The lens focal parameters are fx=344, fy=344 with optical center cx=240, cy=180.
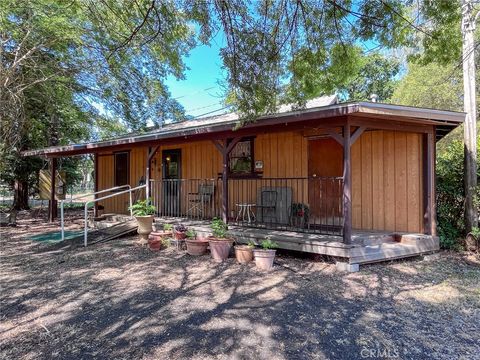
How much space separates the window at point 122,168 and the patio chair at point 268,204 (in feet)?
17.8

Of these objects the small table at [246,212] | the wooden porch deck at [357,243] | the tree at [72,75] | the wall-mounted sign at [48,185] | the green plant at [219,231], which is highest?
the tree at [72,75]

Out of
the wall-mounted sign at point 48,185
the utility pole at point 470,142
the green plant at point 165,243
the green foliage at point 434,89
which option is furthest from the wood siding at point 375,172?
the green foliage at point 434,89

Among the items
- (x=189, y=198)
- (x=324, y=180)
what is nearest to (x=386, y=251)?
(x=324, y=180)

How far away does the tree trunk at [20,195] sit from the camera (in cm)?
1505

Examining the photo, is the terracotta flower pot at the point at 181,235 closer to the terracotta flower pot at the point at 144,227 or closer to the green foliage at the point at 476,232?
the terracotta flower pot at the point at 144,227

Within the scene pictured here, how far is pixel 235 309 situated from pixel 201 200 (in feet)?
16.9

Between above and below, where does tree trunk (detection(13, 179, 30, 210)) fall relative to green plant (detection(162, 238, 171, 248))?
above

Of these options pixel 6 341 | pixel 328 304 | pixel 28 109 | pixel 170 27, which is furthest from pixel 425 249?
pixel 28 109

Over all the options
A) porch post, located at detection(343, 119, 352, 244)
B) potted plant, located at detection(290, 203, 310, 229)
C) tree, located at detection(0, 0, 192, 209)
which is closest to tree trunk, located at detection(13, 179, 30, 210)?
tree, located at detection(0, 0, 192, 209)

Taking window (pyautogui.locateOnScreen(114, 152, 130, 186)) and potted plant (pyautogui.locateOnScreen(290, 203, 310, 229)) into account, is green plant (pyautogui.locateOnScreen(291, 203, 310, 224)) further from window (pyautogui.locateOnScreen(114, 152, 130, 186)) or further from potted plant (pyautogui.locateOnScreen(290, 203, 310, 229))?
window (pyautogui.locateOnScreen(114, 152, 130, 186))

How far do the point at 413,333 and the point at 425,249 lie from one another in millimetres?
3357

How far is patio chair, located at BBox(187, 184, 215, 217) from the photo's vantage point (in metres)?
8.70

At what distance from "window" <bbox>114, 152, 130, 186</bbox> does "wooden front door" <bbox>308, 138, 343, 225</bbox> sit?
6325 millimetres

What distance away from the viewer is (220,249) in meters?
5.95
